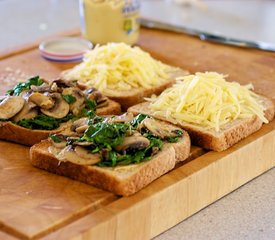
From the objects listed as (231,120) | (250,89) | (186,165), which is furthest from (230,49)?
(186,165)

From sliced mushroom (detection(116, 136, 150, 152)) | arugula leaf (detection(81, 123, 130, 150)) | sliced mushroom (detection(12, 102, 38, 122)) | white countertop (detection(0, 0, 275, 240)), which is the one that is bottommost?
white countertop (detection(0, 0, 275, 240))

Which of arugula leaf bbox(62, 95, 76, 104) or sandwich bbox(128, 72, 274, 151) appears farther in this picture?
arugula leaf bbox(62, 95, 76, 104)

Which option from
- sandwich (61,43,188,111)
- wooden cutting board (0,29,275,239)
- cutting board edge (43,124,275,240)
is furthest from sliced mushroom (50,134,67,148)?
sandwich (61,43,188,111)

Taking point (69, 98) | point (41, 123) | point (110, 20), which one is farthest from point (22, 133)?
point (110, 20)

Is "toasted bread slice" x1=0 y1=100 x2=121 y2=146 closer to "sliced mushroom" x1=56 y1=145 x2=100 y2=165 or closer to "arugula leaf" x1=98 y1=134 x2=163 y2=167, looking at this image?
"sliced mushroom" x1=56 y1=145 x2=100 y2=165

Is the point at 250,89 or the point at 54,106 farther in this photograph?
the point at 250,89

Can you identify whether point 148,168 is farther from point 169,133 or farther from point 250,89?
point 250,89
